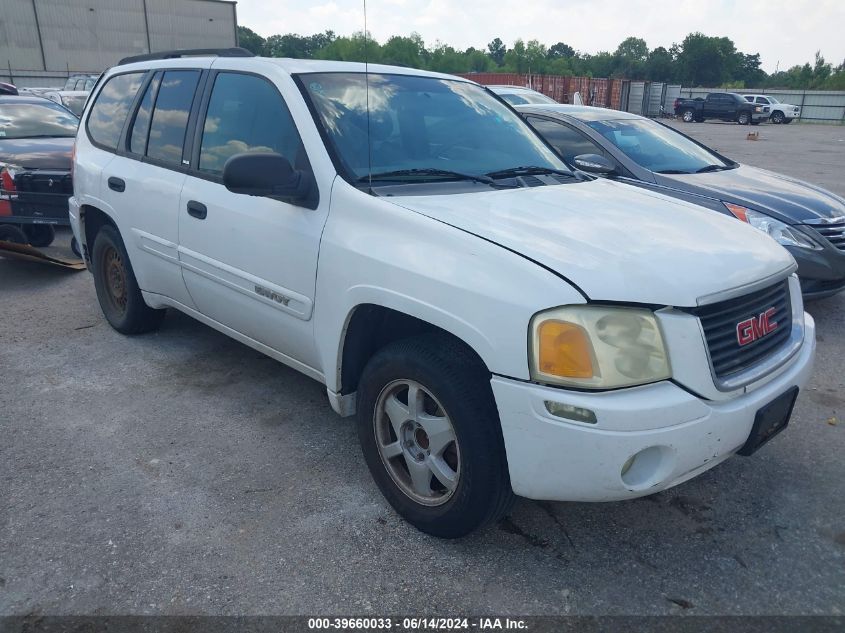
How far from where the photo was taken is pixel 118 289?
16.1ft

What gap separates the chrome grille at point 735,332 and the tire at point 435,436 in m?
0.79

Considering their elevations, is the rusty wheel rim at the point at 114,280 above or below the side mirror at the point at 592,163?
below

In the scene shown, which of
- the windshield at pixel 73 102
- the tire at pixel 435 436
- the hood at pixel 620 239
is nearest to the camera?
the hood at pixel 620 239

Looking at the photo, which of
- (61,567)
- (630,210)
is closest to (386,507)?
(61,567)

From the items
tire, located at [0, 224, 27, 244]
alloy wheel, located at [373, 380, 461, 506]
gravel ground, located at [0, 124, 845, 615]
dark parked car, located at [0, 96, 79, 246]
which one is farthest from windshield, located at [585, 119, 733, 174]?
tire, located at [0, 224, 27, 244]

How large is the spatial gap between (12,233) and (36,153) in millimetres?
890

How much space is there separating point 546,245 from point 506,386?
53 cm

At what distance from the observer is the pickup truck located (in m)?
36.8

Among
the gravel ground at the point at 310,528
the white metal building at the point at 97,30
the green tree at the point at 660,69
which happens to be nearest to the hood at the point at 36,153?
the gravel ground at the point at 310,528

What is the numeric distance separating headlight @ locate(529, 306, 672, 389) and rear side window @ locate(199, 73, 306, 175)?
1.51 m

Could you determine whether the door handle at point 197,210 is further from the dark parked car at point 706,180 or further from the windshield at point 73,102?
the windshield at point 73,102

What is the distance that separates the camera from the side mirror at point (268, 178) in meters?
2.82

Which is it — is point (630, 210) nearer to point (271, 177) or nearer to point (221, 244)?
point (271, 177)

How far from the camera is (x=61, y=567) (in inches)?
101
